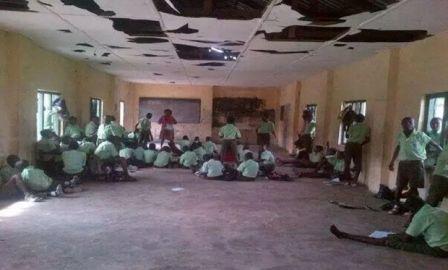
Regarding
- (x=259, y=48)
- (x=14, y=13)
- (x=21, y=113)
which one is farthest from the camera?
(x=259, y=48)

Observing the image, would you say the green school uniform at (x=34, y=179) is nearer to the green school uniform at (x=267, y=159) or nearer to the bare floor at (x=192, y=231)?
the bare floor at (x=192, y=231)

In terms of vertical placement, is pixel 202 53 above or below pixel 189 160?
above

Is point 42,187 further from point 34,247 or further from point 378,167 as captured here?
point 378,167

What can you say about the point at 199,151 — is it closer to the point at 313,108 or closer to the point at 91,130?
the point at 91,130

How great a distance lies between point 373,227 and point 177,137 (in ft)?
48.4

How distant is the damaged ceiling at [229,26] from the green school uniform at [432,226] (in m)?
2.17

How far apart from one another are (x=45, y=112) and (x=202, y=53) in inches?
144

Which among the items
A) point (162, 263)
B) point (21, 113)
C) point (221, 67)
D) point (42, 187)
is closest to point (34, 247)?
point (162, 263)

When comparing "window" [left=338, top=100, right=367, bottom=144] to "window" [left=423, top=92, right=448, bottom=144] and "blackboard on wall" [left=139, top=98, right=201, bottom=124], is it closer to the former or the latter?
"window" [left=423, top=92, right=448, bottom=144]

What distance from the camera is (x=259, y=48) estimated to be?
24.5 feet

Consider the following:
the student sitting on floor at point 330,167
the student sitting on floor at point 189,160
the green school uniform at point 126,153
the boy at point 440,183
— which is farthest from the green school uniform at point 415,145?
the green school uniform at point 126,153

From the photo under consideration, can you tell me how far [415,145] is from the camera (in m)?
5.77

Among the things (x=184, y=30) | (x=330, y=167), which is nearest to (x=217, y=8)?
(x=184, y=30)

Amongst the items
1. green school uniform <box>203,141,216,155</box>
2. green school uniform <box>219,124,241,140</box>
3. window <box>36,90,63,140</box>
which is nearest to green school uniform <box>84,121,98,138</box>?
window <box>36,90,63,140</box>
